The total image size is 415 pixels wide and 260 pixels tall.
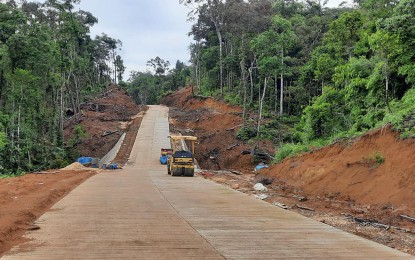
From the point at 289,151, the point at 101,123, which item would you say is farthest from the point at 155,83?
the point at 289,151

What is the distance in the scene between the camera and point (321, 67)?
3002 cm

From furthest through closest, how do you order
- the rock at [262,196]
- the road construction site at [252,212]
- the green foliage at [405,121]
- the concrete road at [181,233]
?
the rock at [262,196] → the green foliage at [405,121] → the road construction site at [252,212] → the concrete road at [181,233]

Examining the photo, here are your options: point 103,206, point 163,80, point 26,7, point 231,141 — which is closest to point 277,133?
point 231,141

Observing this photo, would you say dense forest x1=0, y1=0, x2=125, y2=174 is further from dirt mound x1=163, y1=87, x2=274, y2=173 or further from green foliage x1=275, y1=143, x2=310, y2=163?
green foliage x1=275, y1=143, x2=310, y2=163

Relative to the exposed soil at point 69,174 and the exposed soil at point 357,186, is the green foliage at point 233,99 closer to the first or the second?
the exposed soil at point 69,174

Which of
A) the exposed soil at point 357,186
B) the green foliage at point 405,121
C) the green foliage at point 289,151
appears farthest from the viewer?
the green foliage at point 289,151

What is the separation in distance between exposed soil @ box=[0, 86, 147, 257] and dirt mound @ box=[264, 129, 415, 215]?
9612mm

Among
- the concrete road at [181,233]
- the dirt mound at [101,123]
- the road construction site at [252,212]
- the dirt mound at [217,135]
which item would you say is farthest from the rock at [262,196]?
the dirt mound at [101,123]

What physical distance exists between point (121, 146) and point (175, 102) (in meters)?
40.4

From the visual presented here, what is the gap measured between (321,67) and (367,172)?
17479 mm

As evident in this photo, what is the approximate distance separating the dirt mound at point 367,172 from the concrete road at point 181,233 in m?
3.05

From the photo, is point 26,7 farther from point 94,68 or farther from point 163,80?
point 163,80

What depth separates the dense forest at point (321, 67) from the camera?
56.4ft

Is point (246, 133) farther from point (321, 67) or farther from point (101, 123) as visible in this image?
point (101, 123)
